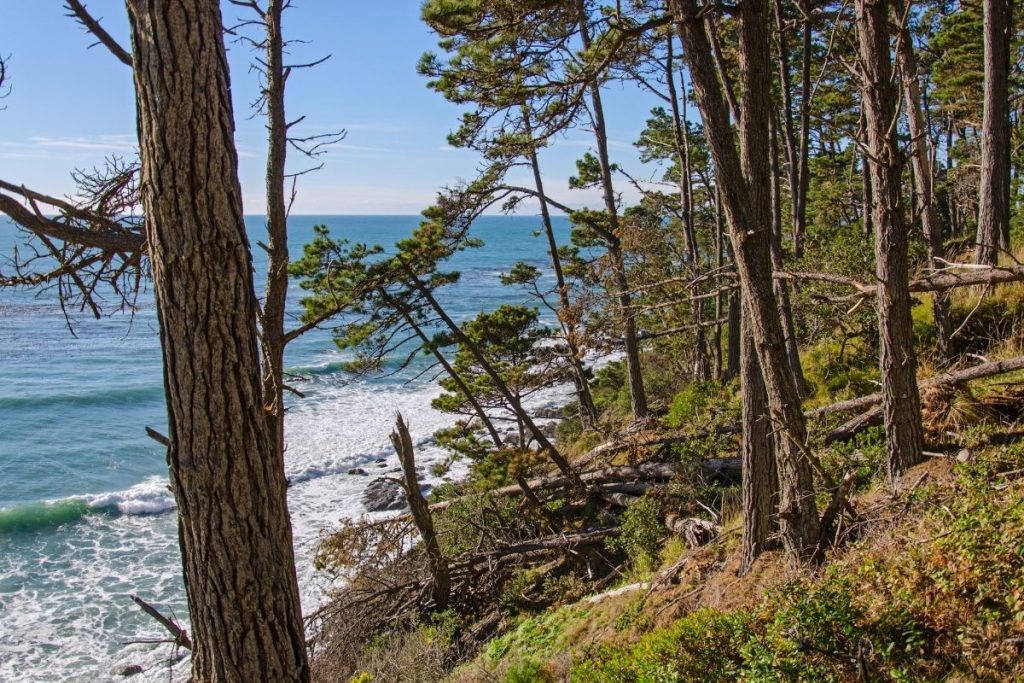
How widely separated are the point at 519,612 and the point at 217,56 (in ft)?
25.7

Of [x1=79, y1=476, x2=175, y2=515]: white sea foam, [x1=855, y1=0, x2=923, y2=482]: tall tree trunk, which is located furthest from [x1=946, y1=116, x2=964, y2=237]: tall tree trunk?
[x1=79, y1=476, x2=175, y2=515]: white sea foam

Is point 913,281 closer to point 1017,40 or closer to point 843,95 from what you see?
point 1017,40

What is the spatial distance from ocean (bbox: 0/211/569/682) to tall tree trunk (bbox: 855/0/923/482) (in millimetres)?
5279

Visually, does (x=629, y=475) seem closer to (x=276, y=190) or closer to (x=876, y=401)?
(x=876, y=401)

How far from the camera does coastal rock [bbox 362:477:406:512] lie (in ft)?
57.5

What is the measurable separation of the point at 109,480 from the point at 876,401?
18.4m

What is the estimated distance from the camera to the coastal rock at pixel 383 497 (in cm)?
1753

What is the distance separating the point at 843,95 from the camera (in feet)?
79.7

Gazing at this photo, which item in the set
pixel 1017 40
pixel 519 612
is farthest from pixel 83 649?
pixel 1017 40

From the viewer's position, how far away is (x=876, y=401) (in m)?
9.09

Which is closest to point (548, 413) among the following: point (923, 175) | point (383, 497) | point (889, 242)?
point (383, 497)

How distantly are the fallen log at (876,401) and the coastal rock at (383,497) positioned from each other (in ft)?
35.9

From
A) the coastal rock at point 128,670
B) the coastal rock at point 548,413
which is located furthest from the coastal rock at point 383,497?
the coastal rock at point 128,670

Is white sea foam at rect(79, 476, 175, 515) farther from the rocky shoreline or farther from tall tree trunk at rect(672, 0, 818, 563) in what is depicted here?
tall tree trunk at rect(672, 0, 818, 563)
